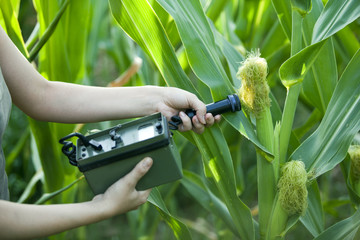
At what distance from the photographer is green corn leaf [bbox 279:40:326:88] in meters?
0.65

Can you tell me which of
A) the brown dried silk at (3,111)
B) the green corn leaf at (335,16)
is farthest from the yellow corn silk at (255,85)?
the brown dried silk at (3,111)

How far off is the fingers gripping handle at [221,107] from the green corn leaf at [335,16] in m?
0.16

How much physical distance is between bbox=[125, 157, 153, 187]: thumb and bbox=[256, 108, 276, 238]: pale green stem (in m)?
Answer: 0.20

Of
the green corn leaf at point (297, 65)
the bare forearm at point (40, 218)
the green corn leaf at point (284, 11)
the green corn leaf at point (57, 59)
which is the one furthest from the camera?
the green corn leaf at point (57, 59)

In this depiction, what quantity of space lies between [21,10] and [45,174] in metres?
0.69

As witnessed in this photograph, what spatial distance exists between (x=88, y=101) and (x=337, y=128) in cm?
41

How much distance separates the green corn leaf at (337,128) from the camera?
697 millimetres

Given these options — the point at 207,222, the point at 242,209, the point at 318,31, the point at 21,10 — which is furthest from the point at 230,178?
the point at 21,10

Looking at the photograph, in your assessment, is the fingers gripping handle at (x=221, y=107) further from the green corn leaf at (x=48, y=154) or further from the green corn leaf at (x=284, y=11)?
the green corn leaf at (x=48, y=154)

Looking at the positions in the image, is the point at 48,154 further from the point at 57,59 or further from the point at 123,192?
the point at 123,192

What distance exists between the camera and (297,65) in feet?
2.19

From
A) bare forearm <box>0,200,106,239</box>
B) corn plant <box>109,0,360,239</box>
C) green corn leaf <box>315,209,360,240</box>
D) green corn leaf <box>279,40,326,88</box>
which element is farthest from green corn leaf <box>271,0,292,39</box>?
bare forearm <box>0,200,106,239</box>

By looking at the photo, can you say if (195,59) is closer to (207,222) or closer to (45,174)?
(45,174)

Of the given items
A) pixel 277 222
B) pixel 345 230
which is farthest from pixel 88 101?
pixel 345 230
